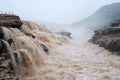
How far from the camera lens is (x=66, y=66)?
635 inches

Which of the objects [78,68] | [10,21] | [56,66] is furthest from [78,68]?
[10,21]

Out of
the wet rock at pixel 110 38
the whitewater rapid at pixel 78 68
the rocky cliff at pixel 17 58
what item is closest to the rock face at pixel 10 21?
the rocky cliff at pixel 17 58

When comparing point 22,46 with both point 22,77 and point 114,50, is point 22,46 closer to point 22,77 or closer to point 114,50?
point 22,77

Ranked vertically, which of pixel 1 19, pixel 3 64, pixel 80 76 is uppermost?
pixel 1 19

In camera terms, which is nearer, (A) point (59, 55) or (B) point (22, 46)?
(B) point (22, 46)

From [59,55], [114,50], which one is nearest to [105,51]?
[114,50]

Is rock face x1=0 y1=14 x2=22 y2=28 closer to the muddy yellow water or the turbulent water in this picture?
the turbulent water

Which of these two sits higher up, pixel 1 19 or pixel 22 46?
pixel 1 19

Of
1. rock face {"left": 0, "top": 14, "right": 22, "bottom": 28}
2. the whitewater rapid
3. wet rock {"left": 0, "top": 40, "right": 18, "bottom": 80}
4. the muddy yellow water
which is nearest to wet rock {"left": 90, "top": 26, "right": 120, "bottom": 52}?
the whitewater rapid

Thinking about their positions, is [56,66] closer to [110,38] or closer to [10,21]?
[10,21]

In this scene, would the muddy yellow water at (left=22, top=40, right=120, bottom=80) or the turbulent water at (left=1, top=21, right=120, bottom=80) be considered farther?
the muddy yellow water at (left=22, top=40, right=120, bottom=80)

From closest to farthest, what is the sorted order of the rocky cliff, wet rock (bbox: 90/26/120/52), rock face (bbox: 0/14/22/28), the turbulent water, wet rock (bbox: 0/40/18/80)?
1. wet rock (bbox: 0/40/18/80)
2. the rocky cliff
3. the turbulent water
4. rock face (bbox: 0/14/22/28)
5. wet rock (bbox: 90/26/120/52)

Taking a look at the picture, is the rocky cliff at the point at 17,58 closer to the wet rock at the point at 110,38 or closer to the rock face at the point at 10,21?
the rock face at the point at 10,21

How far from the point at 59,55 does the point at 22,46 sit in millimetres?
5194
